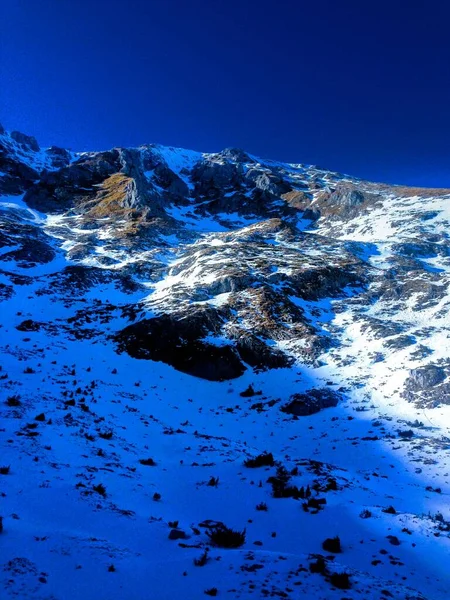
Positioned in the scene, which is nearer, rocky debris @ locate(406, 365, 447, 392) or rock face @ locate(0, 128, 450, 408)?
rocky debris @ locate(406, 365, 447, 392)

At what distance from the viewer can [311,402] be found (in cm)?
2902

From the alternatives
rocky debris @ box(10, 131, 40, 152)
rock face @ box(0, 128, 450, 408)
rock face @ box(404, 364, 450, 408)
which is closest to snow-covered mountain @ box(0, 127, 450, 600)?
rock face @ box(404, 364, 450, 408)

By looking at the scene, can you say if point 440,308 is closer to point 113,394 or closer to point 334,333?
point 334,333

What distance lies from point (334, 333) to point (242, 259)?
22.5m

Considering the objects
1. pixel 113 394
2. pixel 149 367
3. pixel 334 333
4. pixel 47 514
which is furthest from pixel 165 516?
pixel 334 333

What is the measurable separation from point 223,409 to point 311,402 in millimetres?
6656

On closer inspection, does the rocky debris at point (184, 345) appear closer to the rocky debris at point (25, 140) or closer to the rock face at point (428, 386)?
the rock face at point (428, 386)

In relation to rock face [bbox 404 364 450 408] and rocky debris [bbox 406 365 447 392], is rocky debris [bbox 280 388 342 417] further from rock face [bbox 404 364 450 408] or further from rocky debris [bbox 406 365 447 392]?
rocky debris [bbox 406 365 447 392]

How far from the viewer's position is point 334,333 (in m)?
39.5

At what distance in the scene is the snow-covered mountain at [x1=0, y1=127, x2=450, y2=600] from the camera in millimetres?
8141

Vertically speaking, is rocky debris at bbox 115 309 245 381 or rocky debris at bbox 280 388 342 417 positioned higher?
rocky debris at bbox 115 309 245 381

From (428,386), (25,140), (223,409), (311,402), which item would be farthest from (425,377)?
(25,140)

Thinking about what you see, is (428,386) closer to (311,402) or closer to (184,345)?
(311,402)

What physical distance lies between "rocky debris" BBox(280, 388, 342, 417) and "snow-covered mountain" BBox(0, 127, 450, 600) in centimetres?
15
